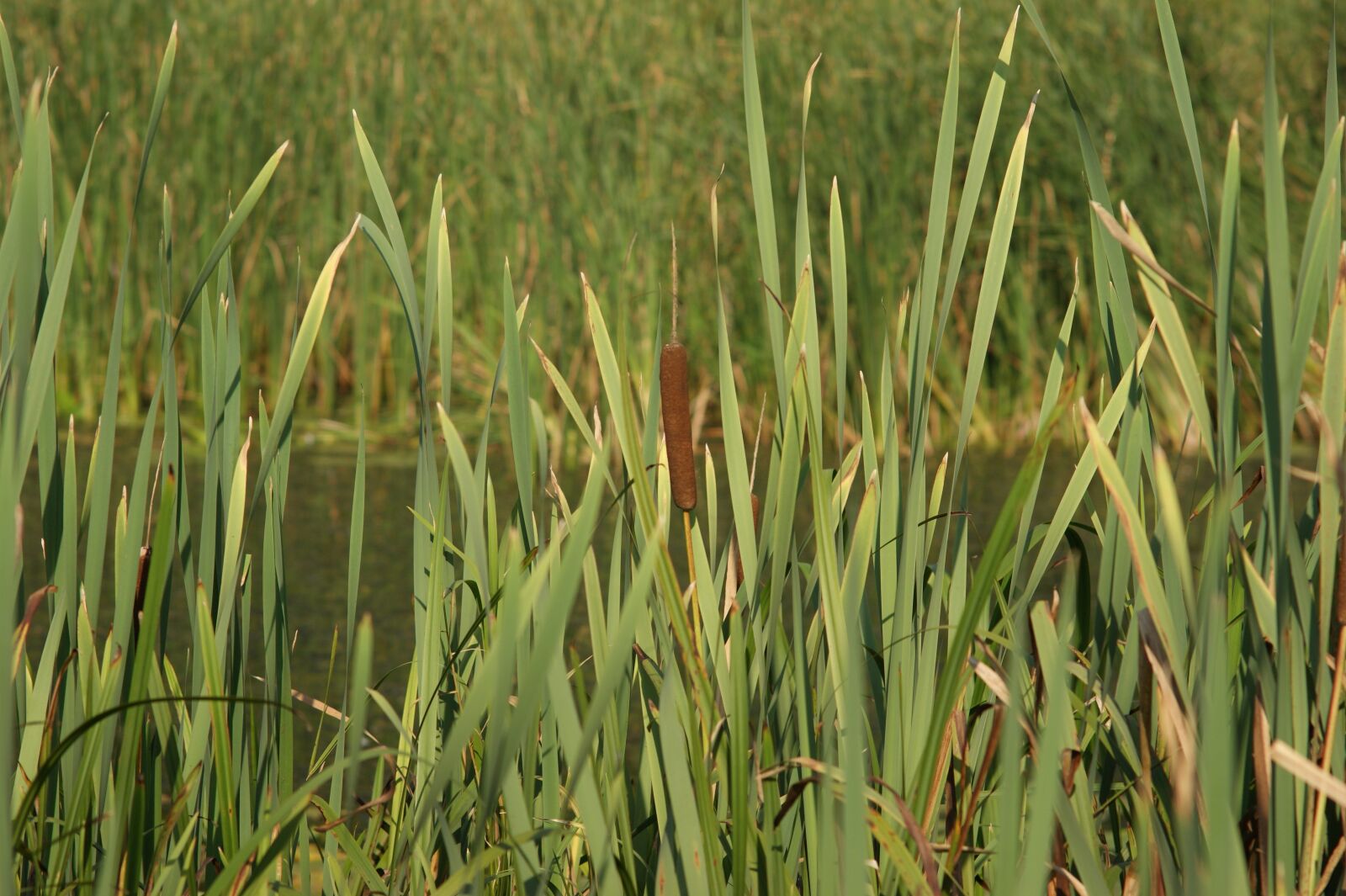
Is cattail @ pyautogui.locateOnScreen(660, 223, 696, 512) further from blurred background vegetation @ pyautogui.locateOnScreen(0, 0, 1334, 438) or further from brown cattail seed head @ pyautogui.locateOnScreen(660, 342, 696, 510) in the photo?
blurred background vegetation @ pyautogui.locateOnScreen(0, 0, 1334, 438)

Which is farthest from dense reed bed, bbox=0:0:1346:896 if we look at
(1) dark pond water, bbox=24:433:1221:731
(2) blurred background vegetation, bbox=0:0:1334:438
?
(2) blurred background vegetation, bbox=0:0:1334:438

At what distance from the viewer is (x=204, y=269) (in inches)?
31.7

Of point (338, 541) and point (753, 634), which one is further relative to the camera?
point (338, 541)

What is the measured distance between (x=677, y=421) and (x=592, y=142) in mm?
3343

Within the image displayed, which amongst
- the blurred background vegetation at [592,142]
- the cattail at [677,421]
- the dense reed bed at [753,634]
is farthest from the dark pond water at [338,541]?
the cattail at [677,421]

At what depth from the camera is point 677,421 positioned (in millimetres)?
834

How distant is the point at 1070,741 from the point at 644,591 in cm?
38

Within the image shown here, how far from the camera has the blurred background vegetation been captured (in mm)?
3947

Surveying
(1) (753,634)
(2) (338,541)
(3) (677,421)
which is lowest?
(2) (338,541)

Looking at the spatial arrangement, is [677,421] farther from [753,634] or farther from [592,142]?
[592,142]

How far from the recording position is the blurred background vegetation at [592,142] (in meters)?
3.95

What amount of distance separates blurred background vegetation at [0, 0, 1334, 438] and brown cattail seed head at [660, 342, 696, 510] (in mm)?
2936

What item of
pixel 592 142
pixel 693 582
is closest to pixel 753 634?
pixel 693 582

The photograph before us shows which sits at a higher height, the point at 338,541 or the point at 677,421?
the point at 677,421
